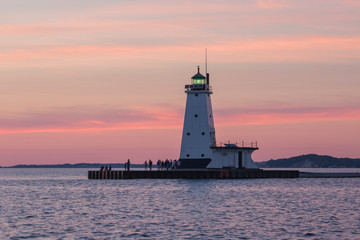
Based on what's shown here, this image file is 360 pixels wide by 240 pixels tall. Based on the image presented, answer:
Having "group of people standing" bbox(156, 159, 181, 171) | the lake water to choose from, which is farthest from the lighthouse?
the lake water

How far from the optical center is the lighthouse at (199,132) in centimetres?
8038

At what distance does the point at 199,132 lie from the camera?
8031cm

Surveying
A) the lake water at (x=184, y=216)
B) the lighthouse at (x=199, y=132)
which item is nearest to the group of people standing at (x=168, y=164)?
the lighthouse at (x=199, y=132)

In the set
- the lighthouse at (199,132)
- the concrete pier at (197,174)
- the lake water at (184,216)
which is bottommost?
the lake water at (184,216)

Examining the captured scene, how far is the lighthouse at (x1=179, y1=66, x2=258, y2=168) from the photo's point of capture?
80.4 metres

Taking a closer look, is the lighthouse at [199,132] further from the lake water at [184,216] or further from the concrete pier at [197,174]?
the lake water at [184,216]

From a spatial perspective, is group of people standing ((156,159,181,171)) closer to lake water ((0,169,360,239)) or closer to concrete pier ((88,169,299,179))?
concrete pier ((88,169,299,179))

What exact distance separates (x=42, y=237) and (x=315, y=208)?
22.9 meters

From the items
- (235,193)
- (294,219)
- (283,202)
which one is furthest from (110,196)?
(294,219)

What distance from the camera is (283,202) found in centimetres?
5131

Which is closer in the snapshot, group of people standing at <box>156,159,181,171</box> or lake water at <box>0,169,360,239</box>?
lake water at <box>0,169,360,239</box>

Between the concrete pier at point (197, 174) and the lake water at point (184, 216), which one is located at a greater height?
the concrete pier at point (197, 174)

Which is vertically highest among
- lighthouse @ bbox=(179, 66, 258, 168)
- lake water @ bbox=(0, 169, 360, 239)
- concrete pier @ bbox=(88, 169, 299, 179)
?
lighthouse @ bbox=(179, 66, 258, 168)

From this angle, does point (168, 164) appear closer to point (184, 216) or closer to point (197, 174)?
point (197, 174)
